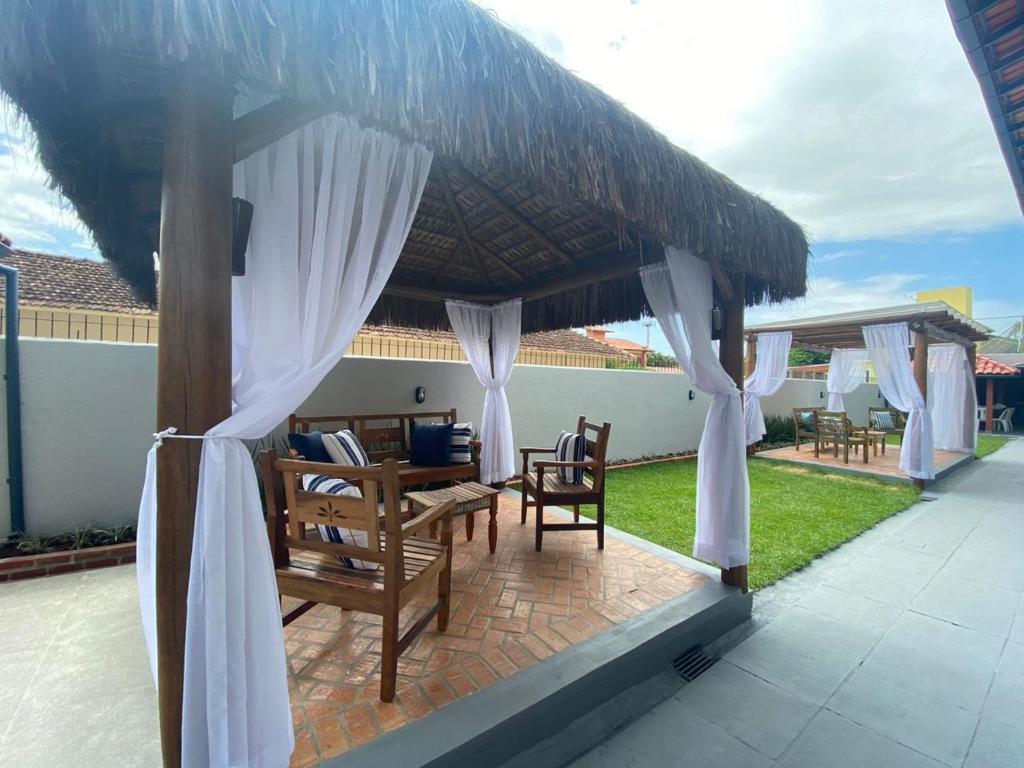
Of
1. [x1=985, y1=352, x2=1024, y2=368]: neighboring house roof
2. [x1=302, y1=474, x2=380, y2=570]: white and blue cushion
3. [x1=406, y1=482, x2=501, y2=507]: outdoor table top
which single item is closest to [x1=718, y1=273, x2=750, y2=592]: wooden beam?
[x1=406, y1=482, x2=501, y2=507]: outdoor table top

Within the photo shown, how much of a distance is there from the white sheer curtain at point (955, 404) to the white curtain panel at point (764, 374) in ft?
11.9

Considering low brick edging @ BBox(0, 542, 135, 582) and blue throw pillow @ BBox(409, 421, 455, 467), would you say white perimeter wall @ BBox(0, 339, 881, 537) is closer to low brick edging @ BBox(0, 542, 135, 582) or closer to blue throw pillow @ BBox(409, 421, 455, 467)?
low brick edging @ BBox(0, 542, 135, 582)

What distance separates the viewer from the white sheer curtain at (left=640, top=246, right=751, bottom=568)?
2824 mm

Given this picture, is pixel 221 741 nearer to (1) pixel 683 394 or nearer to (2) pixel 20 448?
(2) pixel 20 448

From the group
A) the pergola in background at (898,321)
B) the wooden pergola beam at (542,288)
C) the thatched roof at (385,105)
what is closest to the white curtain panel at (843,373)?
the pergola in background at (898,321)

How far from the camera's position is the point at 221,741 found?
127 cm

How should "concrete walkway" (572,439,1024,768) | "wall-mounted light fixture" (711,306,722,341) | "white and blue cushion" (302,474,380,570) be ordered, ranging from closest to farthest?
"concrete walkway" (572,439,1024,768), "white and blue cushion" (302,474,380,570), "wall-mounted light fixture" (711,306,722,341)

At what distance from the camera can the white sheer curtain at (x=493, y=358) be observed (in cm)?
503

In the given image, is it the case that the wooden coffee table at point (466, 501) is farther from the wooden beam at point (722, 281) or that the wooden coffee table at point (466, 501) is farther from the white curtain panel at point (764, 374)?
the white curtain panel at point (764, 374)

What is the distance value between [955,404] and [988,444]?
4.54 m

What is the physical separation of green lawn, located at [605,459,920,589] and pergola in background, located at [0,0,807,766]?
288 cm

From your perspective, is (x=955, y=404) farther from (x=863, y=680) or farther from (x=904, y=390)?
(x=863, y=680)

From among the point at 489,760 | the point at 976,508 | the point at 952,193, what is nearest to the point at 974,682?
the point at 489,760

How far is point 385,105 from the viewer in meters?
1.40
